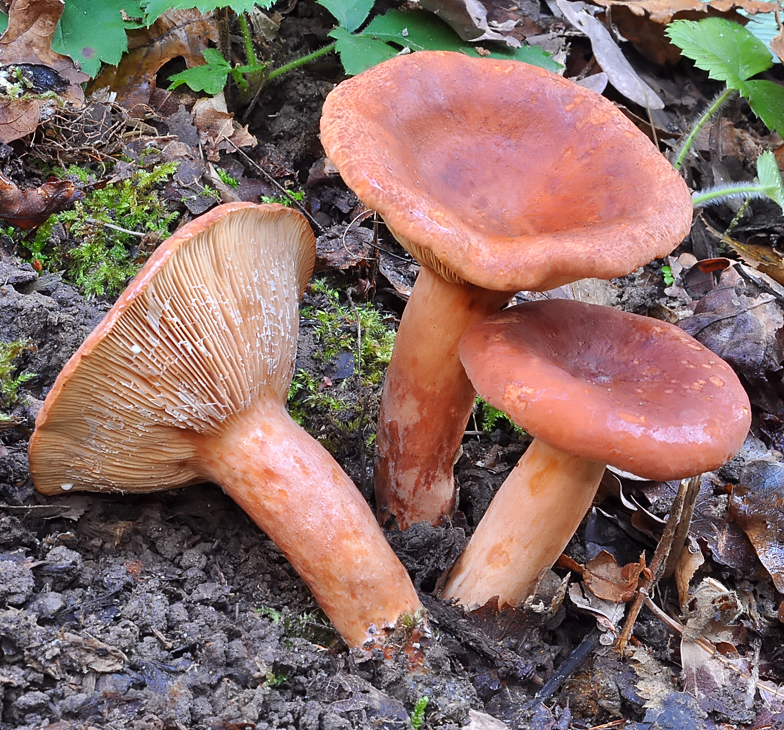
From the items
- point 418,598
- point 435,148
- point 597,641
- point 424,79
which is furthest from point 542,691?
point 424,79

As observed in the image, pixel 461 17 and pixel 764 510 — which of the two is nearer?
pixel 764 510

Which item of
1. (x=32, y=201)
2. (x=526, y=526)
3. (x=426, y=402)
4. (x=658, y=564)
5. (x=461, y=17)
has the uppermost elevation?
(x=461, y=17)

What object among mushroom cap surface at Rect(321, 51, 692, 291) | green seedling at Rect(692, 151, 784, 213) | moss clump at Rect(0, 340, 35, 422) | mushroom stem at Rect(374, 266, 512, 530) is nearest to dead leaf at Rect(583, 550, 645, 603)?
mushroom stem at Rect(374, 266, 512, 530)

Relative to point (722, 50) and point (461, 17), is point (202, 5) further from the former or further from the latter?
point (722, 50)

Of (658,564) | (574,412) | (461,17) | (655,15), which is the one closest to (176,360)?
(574,412)

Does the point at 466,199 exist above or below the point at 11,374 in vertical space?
above

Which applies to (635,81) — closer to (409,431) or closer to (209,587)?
(409,431)

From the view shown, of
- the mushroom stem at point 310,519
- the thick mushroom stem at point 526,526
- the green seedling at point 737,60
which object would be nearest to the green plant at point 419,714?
the mushroom stem at point 310,519

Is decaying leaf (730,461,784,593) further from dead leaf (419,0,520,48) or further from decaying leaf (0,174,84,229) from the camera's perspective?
decaying leaf (0,174,84,229)
